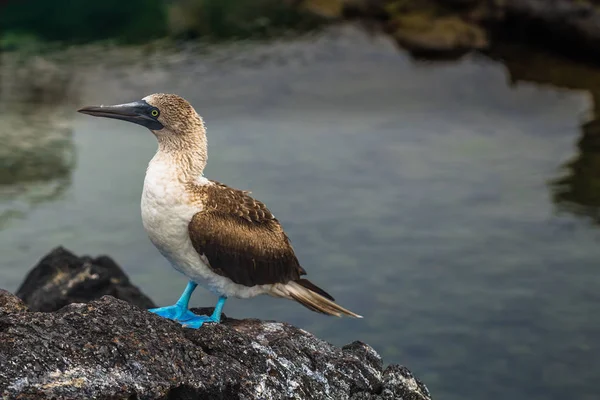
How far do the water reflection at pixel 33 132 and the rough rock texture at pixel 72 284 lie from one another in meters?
8.74

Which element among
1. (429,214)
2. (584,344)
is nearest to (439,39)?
(429,214)

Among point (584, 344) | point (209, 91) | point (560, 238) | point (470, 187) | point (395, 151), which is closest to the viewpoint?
point (584, 344)

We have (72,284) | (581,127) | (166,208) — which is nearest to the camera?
(166,208)

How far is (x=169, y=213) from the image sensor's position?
390 inches

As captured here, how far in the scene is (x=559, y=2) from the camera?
33.3 metres

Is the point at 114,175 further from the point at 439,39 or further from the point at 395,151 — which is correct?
the point at 439,39

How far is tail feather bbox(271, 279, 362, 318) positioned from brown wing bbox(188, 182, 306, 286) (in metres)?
0.12

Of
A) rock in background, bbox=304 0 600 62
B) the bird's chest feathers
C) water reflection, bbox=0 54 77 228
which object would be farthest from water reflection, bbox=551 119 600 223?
the bird's chest feathers

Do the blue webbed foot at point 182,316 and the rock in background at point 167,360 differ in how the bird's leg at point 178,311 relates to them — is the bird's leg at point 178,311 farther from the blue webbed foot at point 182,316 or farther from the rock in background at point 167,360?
the rock in background at point 167,360

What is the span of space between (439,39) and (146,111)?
2382 centimetres

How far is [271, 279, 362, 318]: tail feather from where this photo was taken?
435 inches

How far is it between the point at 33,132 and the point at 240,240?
1813 centimetres

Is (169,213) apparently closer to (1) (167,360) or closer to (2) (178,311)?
(2) (178,311)

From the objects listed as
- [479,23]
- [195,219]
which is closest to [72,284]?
[195,219]
